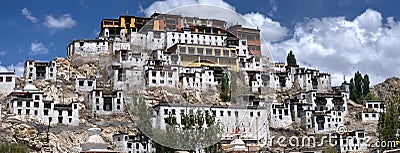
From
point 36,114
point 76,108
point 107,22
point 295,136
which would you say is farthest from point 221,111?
point 107,22

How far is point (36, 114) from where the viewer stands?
34688 millimetres

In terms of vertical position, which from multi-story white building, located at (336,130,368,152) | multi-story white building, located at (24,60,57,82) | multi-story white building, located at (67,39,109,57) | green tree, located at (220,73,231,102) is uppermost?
multi-story white building, located at (67,39,109,57)

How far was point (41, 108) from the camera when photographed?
1377 inches

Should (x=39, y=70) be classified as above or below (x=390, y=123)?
above

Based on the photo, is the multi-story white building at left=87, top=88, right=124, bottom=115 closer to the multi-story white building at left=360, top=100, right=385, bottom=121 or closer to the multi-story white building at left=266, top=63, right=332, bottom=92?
the multi-story white building at left=266, top=63, right=332, bottom=92

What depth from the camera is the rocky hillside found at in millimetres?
55128

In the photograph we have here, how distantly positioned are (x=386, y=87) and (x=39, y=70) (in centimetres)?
3495

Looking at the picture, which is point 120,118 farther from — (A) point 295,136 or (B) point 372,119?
(B) point 372,119

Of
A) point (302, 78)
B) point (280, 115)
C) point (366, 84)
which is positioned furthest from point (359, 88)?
point (280, 115)

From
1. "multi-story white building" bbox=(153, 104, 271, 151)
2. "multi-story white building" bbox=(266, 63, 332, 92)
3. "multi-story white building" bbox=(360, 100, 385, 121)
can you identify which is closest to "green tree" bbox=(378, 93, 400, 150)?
"multi-story white building" bbox=(153, 104, 271, 151)

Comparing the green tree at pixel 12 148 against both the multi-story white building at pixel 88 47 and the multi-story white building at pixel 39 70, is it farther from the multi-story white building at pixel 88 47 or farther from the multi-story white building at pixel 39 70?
the multi-story white building at pixel 88 47

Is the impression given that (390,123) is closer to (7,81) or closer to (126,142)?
(126,142)

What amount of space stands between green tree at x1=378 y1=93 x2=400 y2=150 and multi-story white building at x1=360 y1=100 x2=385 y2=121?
14711 mm

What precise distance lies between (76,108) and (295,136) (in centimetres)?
1545
